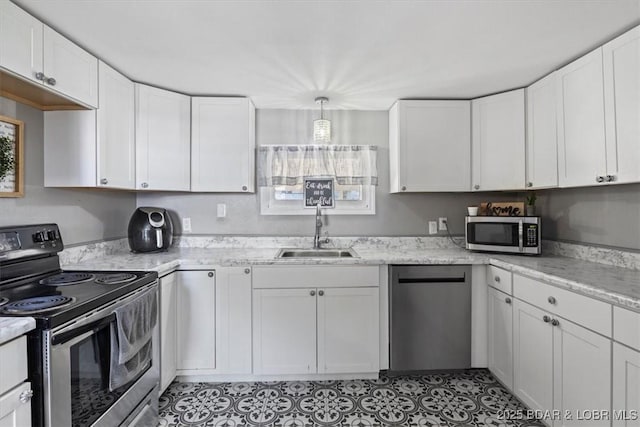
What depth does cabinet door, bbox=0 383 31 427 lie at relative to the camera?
882mm

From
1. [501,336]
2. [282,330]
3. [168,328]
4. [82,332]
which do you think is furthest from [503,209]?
[82,332]

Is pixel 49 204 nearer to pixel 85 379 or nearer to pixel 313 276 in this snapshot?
pixel 85 379

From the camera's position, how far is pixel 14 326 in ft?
3.07

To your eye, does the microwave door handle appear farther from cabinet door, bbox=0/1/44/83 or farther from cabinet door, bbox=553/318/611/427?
cabinet door, bbox=0/1/44/83

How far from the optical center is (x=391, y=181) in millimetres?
2686

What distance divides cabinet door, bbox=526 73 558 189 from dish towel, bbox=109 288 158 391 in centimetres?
264

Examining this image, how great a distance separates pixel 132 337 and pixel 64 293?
0.35 metres

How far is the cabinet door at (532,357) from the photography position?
1573 millimetres

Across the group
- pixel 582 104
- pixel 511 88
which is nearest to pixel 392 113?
pixel 511 88

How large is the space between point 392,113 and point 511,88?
3.00 feet

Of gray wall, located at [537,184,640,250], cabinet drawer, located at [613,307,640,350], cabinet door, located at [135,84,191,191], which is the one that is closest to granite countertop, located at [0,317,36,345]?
cabinet door, located at [135,84,191,191]

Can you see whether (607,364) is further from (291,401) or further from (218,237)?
(218,237)

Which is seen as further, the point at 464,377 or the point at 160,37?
the point at 464,377

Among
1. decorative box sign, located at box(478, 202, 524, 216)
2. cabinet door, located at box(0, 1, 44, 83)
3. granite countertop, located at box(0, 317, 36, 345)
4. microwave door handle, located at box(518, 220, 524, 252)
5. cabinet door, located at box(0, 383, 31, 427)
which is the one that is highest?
cabinet door, located at box(0, 1, 44, 83)
